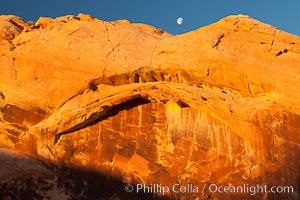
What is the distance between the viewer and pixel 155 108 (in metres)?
19.6

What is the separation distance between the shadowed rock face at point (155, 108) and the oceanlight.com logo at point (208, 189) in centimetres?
17

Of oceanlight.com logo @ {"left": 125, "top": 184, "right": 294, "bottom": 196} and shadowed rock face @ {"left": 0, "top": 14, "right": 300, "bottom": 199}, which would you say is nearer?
oceanlight.com logo @ {"left": 125, "top": 184, "right": 294, "bottom": 196}

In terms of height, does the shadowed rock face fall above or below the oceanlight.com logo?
above

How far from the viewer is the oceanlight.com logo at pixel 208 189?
17562 mm

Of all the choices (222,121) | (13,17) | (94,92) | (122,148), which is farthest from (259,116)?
(13,17)

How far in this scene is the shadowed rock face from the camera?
18141 mm

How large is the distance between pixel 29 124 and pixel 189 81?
23.2 feet

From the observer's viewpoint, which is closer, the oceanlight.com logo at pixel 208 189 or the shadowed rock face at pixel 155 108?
the oceanlight.com logo at pixel 208 189

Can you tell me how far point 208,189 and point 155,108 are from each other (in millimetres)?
4195

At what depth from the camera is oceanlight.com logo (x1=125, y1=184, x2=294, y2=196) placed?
17.6 m

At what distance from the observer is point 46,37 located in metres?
20.3

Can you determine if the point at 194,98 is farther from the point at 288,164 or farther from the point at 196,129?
the point at 288,164

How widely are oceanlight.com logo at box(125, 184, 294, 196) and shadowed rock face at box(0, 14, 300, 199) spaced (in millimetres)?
172

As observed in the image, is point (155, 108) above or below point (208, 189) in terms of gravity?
above
